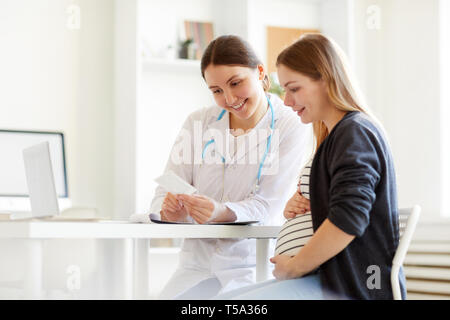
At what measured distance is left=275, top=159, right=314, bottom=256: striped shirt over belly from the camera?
1393 mm

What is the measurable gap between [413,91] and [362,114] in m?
2.22

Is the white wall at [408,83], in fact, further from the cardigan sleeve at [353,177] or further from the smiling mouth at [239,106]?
the cardigan sleeve at [353,177]

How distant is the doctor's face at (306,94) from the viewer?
4.60 ft

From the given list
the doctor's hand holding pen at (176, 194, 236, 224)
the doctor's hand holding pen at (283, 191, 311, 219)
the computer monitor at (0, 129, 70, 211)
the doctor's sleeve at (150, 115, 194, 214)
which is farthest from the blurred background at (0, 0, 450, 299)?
the doctor's hand holding pen at (283, 191, 311, 219)

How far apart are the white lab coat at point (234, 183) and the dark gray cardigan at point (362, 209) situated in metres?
0.46

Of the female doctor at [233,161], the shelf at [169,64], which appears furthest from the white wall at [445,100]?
the female doctor at [233,161]

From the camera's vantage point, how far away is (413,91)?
341 cm

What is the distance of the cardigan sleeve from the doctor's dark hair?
662 millimetres

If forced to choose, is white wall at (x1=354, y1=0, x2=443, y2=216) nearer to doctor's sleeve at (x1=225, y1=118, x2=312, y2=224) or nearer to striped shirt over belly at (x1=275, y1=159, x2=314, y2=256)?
doctor's sleeve at (x1=225, y1=118, x2=312, y2=224)

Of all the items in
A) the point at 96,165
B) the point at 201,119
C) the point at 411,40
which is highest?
the point at 411,40

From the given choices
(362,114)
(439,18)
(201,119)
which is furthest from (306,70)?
(439,18)

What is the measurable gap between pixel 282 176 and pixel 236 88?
1.02 feet

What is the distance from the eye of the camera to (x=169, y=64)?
3512 millimetres

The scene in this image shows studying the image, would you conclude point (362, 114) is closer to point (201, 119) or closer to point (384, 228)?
point (384, 228)
